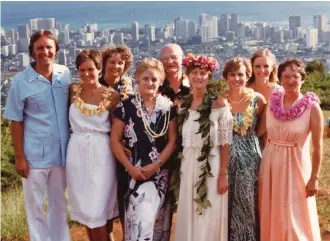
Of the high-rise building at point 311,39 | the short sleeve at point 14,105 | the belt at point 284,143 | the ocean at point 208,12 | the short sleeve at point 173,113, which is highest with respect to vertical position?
the ocean at point 208,12

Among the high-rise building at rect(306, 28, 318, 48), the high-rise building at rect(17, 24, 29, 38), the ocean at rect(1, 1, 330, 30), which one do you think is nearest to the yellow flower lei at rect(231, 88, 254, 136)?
the high-rise building at rect(306, 28, 318, 48)

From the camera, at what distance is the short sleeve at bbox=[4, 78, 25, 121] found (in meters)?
4.14

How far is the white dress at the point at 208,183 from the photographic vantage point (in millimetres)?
3936

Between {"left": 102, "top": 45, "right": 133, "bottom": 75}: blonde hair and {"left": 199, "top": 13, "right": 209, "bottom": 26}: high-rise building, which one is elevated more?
{"left": 199, "top": 13, "right": 209, "bottom": 26}: high-rise building

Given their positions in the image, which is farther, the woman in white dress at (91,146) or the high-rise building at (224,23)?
the high-rise building at (224,23)

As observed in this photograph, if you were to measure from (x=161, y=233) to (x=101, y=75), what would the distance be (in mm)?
1504

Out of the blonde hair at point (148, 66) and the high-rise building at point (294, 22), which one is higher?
the high-rise building at point (294, 22)

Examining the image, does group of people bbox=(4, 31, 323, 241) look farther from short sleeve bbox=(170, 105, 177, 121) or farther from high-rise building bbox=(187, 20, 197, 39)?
high-rise building bbox=(187, 20, 197, 39)

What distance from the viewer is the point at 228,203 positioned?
420 centimetres

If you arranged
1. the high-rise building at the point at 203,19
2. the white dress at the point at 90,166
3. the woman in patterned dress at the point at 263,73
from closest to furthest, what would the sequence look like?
the white dress at the point at 90,166
the woman in patterned dress at the point at 263,73
the high-rise building at the point at 203,19

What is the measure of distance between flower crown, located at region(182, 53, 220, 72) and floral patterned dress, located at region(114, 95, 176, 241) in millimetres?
396

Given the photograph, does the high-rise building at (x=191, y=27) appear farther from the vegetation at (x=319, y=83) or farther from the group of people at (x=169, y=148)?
the group of people at (x=169, y=148)

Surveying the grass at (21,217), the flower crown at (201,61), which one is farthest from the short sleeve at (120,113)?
the grass at (21,217)

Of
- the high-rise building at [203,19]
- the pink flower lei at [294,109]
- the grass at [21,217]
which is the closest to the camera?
the pink flower lei at [294,109]
